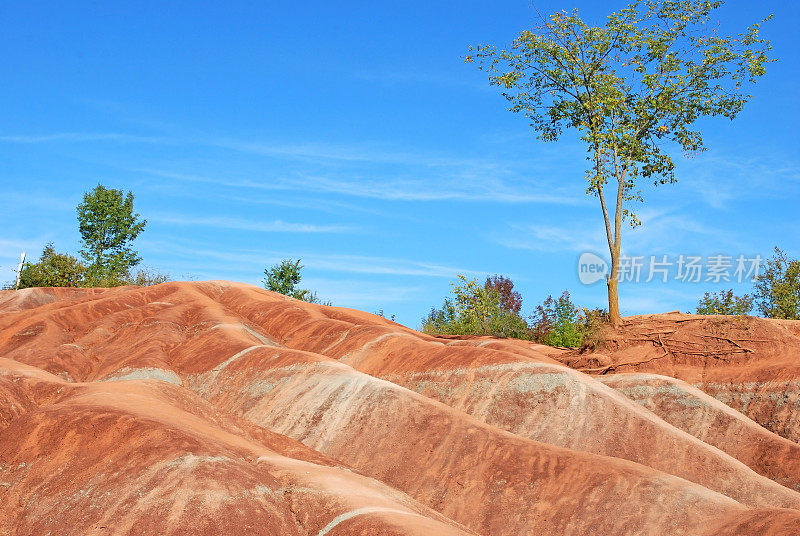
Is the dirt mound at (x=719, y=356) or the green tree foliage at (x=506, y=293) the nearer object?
the dirt mound at (x=719, y=356)

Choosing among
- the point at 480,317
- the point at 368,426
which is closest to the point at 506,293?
the point at 480,317

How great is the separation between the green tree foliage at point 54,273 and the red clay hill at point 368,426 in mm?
31760

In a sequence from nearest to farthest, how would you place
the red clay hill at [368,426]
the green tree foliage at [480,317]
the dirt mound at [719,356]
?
the red clay hill at [368,426], the dirt mound at [719,356], the green tree foliage at [480,317]

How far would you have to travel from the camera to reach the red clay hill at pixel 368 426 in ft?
48.9

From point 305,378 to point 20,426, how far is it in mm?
12676

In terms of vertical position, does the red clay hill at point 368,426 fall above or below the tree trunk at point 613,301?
below

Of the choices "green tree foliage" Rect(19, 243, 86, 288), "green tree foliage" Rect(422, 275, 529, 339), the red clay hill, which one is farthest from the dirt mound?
"green tree foliage" Rect(19, 243, 86, 288)

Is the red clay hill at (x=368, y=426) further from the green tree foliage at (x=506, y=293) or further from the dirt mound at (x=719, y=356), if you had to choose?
the green tree foliage at (x=506, y=293)

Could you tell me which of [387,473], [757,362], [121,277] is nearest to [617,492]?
[387,473]

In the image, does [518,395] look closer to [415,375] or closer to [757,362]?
[415,375]

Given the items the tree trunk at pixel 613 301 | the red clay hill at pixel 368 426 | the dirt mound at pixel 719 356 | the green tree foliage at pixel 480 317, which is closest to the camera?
the red clay hill at pixel 368 426

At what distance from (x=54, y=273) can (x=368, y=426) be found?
5762 centimetres

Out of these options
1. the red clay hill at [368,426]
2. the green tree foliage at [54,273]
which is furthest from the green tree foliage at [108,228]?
the red clay hill at [368,426]

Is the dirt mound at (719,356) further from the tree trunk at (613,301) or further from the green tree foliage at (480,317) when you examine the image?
the green tree foliage at (480,317)
